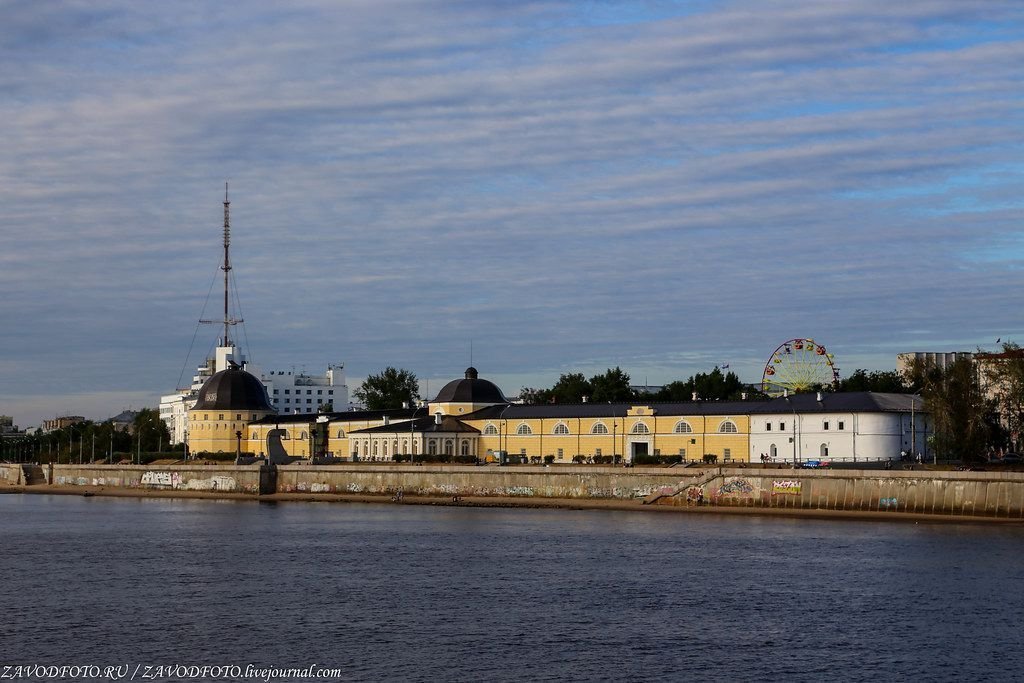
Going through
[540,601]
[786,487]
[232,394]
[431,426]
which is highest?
[232,394]

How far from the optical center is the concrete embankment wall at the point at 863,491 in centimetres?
8594

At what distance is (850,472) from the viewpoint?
308 feet

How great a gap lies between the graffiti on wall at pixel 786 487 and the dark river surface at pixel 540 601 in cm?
845

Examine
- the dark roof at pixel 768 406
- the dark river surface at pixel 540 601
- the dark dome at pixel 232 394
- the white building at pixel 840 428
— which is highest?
the dark dome at pixel 232 394

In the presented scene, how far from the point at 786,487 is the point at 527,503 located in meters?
23.8

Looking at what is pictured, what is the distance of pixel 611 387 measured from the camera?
573ft

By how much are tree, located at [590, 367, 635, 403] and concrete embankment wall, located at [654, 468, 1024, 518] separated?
222 ft

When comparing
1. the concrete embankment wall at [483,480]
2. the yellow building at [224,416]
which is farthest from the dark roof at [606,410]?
the yellow building at [224,416]

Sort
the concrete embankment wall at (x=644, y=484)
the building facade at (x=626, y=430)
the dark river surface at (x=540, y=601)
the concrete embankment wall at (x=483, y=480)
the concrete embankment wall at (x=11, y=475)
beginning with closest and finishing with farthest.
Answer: the dark river surface at (x=540, y=601) → the concrete embankment wall at (x=644, y=484) → the concrete embankment wall at (x=483, y=480) → the building facade at (x=626, y=430) → the concrete embankment wall at (x=11, y=475)

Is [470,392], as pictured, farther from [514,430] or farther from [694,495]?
[694,495]

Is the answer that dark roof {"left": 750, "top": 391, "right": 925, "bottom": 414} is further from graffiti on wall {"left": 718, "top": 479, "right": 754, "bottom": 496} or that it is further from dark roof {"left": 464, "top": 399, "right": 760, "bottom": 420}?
graffiti on wall {"left": 718, "top": 479, "right": 754, "bottom": 496}

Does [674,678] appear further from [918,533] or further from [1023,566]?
[918,533]

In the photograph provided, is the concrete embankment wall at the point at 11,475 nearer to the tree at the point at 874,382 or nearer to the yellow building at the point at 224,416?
the yellow building at the point at 224,416

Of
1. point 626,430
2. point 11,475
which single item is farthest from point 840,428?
point 11,475
